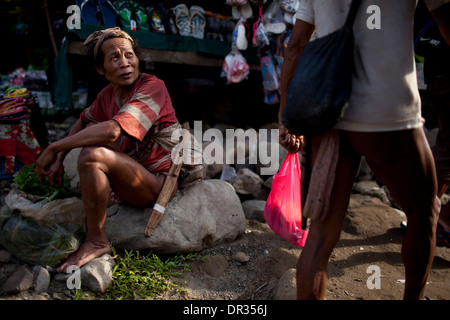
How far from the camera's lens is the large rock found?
92.2 inches

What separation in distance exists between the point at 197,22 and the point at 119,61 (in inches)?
100

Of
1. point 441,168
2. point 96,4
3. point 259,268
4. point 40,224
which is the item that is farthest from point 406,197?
point 96,4

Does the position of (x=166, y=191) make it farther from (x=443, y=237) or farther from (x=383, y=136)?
(x=443, y=237)

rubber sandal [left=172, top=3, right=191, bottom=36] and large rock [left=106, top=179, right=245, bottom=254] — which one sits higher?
rubber sandal [left=172, top=3, right=191, bottom=36]

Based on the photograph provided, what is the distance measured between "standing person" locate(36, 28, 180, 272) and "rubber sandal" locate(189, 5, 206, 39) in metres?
2.24

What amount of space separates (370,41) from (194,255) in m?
1.85

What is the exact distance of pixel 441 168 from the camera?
2570 millimetres

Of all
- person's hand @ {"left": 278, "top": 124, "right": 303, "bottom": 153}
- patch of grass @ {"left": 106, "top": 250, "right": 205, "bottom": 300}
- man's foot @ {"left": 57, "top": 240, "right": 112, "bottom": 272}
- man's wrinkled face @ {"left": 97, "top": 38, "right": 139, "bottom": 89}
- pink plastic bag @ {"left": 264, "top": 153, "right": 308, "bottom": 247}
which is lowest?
patch of grass @ {"left": 106, "top": 250, "right": 205, "bottom": 300}

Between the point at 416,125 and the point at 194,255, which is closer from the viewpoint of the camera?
the point at 416,125

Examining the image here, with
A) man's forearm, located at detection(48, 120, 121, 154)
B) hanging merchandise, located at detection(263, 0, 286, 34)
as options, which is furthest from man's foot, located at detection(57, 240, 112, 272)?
hanging merchandise, located at detection(263, 0, 286, 34)

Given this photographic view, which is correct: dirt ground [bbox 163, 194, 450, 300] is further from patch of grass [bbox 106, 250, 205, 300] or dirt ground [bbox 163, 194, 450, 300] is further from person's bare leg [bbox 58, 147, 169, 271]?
person's bare leg [bbox 58, 147, 169, 271]

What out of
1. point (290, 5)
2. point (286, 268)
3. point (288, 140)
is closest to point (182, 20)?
point (290, 5)

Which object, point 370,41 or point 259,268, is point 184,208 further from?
point 370,41

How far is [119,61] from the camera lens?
7.54 ft
